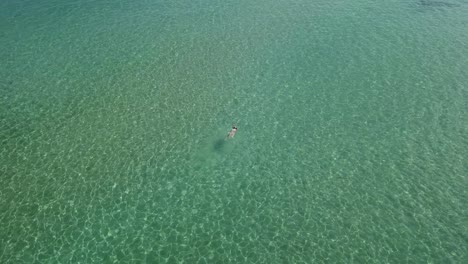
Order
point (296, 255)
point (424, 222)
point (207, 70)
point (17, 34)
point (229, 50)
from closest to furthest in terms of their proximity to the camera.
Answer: point (296, 255)
point (424, 222)
point (207, 70)
point (229, 50)
point (17, 34)

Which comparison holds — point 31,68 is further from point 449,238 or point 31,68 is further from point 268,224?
point 449,238

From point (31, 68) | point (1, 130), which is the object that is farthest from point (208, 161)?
point (31, 68)

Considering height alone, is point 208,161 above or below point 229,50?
below

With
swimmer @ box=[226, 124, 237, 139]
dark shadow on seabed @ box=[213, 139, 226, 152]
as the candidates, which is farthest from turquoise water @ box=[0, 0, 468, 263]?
swimmer @ box=[226, 124, 237, 139]

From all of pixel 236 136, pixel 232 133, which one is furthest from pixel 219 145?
pixel 236 136

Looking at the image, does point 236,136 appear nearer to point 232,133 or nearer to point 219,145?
point 232,133

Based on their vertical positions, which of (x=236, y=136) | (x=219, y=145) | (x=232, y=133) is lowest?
(x=219, y=145)

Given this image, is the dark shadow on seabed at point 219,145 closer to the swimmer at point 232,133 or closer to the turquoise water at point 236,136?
the turquoise water at point 236,136

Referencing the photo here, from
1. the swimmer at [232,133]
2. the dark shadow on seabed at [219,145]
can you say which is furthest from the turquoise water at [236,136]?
the swimmer at [232,133]

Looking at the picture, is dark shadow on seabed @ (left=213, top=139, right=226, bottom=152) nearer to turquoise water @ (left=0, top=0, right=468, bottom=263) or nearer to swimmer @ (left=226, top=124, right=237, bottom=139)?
turquoise water @ (left=0, top=0, right=468, bottom=263)
